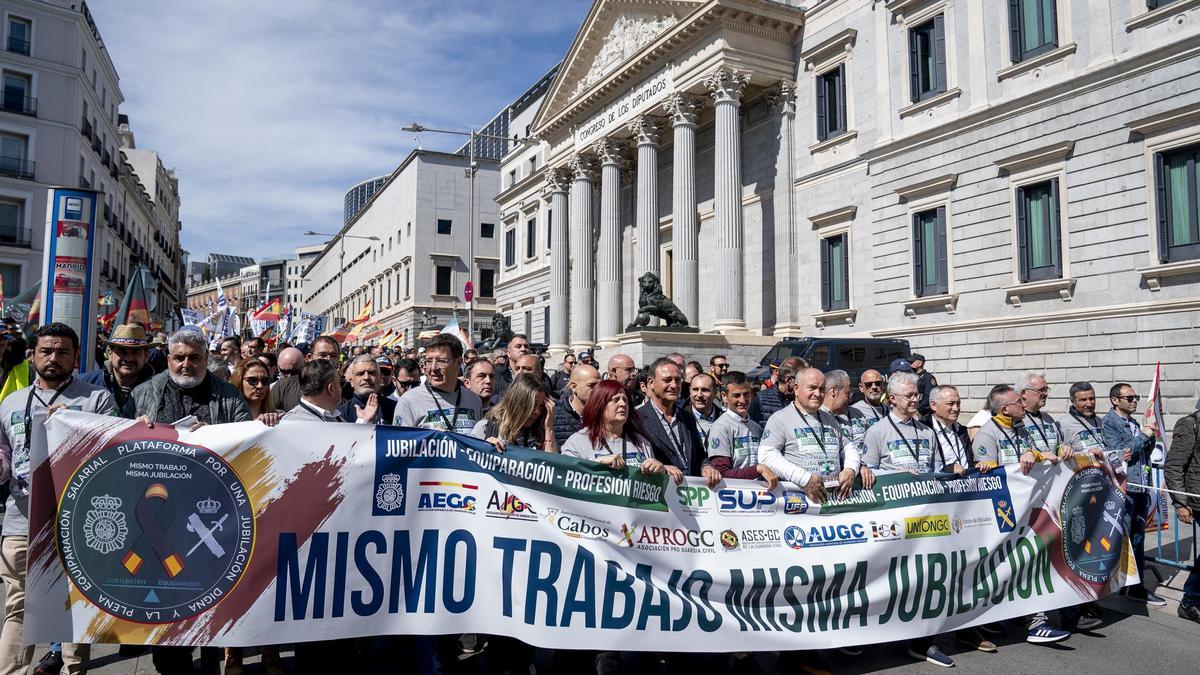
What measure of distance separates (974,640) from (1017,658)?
0.97 ft

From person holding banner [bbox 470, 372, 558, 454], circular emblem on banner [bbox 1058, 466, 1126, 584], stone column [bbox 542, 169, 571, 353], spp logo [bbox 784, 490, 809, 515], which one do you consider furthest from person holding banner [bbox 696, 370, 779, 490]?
stone column [bbox 542, 169, 571, 353]

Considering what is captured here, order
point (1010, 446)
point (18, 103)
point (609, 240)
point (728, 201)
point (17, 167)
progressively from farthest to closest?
point (18, 103) < point (17, 167) < point (609, 240) < point (728, 201) < point (1010, 446)

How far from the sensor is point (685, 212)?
27.2m

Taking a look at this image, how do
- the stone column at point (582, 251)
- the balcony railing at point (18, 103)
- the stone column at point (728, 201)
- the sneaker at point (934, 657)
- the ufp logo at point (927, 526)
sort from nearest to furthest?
the sneaker at point (934, 657) < the ufp logo at point (927, 526) < the stone column at point (728, 201) < the stone column at point (582, 251) < the balcony railing at point (18, 103)

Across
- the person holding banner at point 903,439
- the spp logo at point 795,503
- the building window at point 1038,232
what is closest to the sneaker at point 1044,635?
the person holding banner at point 903,439

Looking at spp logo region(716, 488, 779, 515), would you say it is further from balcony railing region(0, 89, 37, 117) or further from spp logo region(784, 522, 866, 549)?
balcony railing region(0, 89, 37, 117)

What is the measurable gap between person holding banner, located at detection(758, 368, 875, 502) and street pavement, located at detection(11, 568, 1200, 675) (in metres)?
1.21

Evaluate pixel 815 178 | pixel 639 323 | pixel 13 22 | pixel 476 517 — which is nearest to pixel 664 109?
pixel 815 178

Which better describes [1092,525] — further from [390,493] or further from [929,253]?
[929,253]

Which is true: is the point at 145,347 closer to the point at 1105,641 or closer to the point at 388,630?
the point at 388,630

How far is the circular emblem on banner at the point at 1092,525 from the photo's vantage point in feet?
20.0

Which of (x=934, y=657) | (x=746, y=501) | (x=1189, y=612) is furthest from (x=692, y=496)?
(x=1189, y=612)

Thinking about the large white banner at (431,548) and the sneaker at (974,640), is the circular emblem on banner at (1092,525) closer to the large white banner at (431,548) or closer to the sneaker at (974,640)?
the sneaker at (974,640)

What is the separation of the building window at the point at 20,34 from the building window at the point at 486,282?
32130mm
